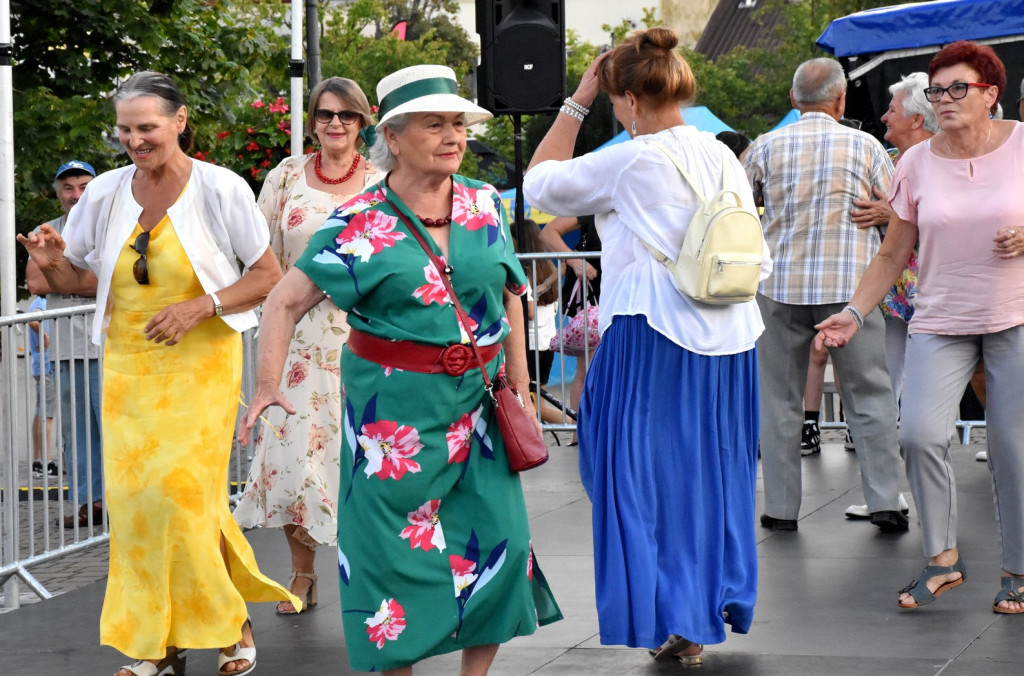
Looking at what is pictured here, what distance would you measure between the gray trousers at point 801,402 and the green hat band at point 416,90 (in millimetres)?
3420

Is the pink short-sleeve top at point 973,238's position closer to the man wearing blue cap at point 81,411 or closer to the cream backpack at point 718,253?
the cream backpack at point 718,253

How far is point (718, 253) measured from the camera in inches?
190

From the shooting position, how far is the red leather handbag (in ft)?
14.2

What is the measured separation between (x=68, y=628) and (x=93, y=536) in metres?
1.66

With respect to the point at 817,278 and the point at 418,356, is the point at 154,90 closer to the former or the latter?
the point at 418,356

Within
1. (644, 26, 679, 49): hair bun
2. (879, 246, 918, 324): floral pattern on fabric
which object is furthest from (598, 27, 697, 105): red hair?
(879, 246, 918, 324): floral pattern on fabric

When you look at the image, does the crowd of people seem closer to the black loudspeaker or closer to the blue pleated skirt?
the blue pleated skirt

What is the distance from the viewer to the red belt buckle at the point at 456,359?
432 cm

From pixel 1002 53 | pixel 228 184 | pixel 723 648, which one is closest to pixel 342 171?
pixel 228 184

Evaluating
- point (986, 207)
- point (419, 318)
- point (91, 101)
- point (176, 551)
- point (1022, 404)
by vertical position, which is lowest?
point (176, 551)

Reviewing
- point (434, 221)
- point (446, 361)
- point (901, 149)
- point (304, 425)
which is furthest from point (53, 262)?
point (901, 149)

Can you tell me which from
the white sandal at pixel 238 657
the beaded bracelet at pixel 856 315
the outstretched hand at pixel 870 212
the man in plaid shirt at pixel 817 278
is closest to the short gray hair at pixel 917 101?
the man in plaid shirt at pixel 817 278

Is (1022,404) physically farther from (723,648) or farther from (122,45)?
(122,45)

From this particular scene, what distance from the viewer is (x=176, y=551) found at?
5195 millimetres
